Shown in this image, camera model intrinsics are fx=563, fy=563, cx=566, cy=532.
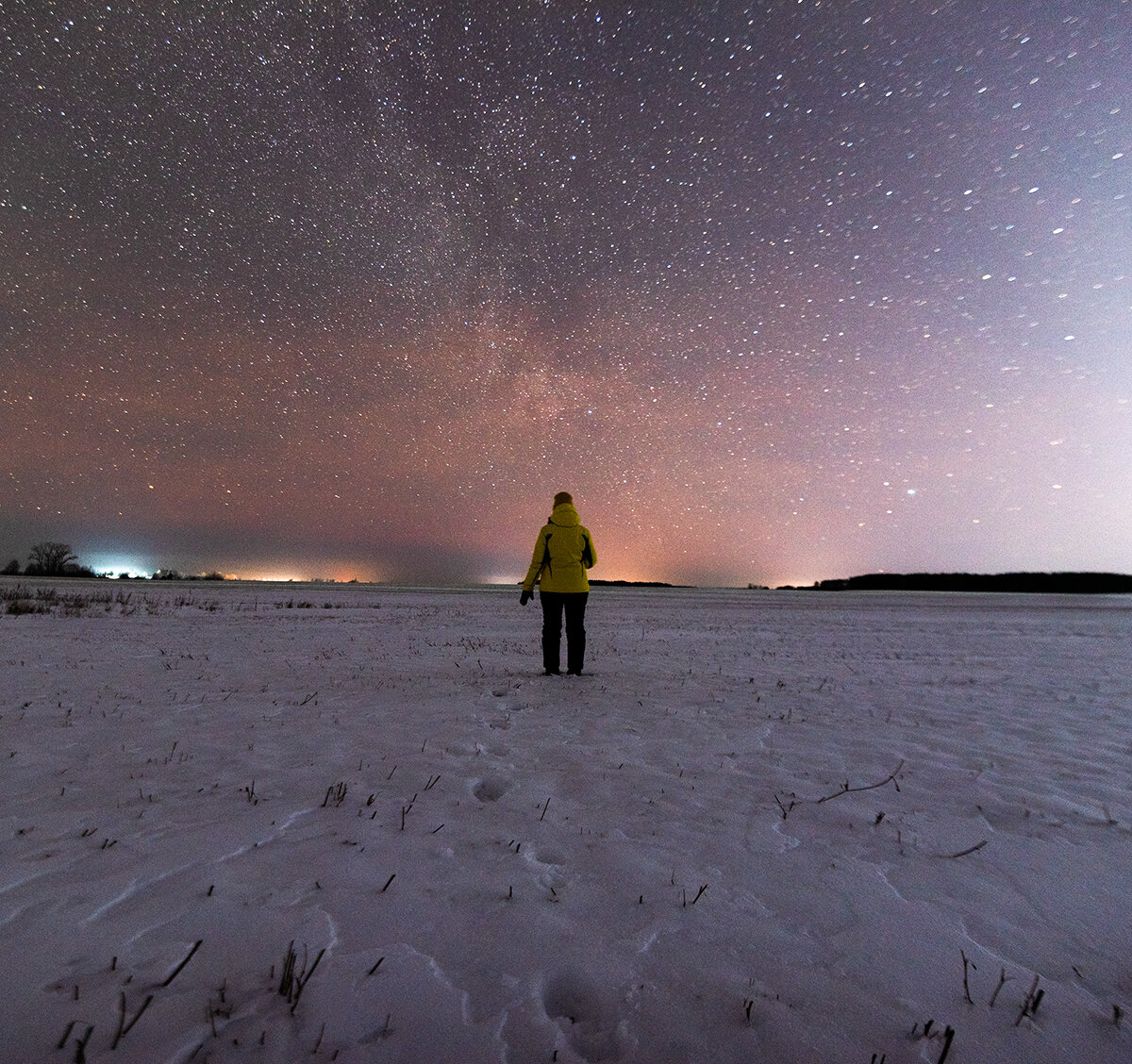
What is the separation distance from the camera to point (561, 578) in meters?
8.44

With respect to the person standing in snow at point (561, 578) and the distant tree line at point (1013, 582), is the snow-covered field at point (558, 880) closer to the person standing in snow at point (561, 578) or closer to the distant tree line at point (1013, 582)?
the person standing in snow at point (561, 578)

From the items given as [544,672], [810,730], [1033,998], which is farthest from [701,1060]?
[544,672]

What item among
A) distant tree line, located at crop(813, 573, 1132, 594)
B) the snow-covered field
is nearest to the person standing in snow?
the snow-covered field

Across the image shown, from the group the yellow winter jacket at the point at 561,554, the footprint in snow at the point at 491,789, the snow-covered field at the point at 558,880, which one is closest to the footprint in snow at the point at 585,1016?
the snow-covered field at the point at 558,880

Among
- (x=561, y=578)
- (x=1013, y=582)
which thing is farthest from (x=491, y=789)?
(x=1013, y=582)

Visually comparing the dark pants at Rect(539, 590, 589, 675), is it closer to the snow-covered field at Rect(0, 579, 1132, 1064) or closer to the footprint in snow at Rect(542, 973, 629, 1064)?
the snow-covered field at Rect(0, 579, 1132, 1064)

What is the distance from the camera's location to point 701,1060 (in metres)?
1.74

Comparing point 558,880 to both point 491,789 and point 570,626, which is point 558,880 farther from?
point 570,626

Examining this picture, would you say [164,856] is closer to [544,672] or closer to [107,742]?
[107,742]

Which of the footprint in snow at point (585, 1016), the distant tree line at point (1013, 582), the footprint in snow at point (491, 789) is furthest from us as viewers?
the distant tree line at point (1013, 582)

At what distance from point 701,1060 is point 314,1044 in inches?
46.8

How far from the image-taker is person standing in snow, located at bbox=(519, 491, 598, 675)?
8453 millimetres

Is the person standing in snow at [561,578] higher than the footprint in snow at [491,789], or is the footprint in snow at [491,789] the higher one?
the person standing in snow at [561,578]

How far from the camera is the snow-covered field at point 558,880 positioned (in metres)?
1.83
